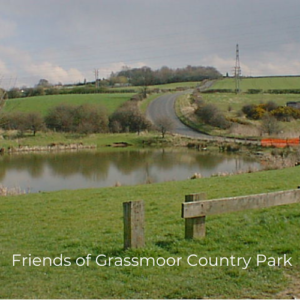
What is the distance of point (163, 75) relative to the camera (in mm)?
90875

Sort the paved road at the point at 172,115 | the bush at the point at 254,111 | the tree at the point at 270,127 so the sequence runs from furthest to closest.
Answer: the bush at the point at 254,111 < the paved road at the point at 172,115 < the tree at the point at 270,127

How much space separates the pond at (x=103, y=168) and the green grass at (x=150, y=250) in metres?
10.6

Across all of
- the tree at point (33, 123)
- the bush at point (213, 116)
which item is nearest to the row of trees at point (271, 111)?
the bush at point (213, 116)

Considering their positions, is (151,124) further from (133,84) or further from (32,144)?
(133,84)

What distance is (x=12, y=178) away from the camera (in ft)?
77.9

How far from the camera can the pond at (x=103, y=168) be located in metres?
21.6

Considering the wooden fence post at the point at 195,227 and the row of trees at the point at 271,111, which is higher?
the row of trees at the point at 271,111

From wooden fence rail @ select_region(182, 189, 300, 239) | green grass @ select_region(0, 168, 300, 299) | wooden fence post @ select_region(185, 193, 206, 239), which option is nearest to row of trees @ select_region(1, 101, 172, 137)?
green grass @ select_region(0, 168, 300, 299)

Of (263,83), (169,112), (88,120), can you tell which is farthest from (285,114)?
(263,83)

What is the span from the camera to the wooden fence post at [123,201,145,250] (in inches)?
215

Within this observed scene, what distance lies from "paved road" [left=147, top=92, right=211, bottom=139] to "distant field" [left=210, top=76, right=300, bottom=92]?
12.4 m

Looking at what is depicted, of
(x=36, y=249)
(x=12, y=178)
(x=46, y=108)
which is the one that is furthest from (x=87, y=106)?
(x=36, y=249)

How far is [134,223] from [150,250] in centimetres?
41

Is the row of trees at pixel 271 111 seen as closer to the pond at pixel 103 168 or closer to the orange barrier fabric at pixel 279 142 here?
the orange barrier fabric at pixel 279 142
